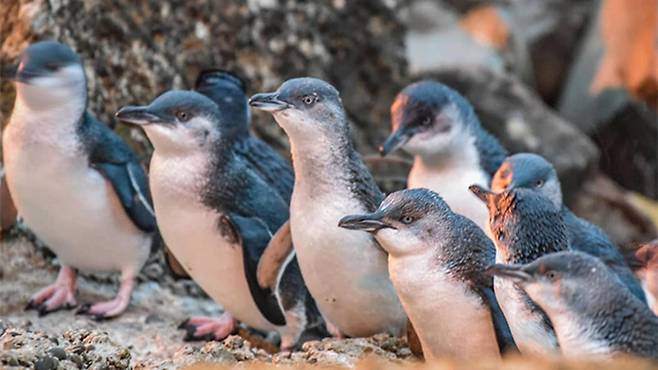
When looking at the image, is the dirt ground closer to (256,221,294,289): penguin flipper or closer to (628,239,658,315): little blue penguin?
(256,221,294,289): penguin flipper

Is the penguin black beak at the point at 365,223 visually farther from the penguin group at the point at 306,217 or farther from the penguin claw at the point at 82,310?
the penguin claw at the point at 82,310

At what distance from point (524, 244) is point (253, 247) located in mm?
1411

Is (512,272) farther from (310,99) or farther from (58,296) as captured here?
(58,296)

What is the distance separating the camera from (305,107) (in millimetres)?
4836

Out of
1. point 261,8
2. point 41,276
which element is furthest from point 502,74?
point 41,276

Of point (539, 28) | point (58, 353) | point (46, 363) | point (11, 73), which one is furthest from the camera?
point (539, 28)

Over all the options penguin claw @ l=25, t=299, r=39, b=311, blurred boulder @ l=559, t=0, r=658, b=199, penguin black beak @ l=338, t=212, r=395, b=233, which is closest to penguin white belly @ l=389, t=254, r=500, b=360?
penguin black beak @ l=338, t=212, r=395, b=233

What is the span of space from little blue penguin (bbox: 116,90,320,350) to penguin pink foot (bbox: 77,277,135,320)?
1.76ft

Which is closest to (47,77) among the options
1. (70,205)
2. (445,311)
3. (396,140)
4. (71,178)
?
(71,178)

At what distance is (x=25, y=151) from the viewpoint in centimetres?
549

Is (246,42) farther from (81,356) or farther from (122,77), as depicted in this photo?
(81,356)

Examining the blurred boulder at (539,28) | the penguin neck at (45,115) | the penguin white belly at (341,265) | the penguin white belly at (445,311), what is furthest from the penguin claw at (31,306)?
the blurred boulder at (539,28)

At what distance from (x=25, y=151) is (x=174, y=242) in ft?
2.51

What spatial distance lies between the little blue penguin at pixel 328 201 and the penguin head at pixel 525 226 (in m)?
0.73
